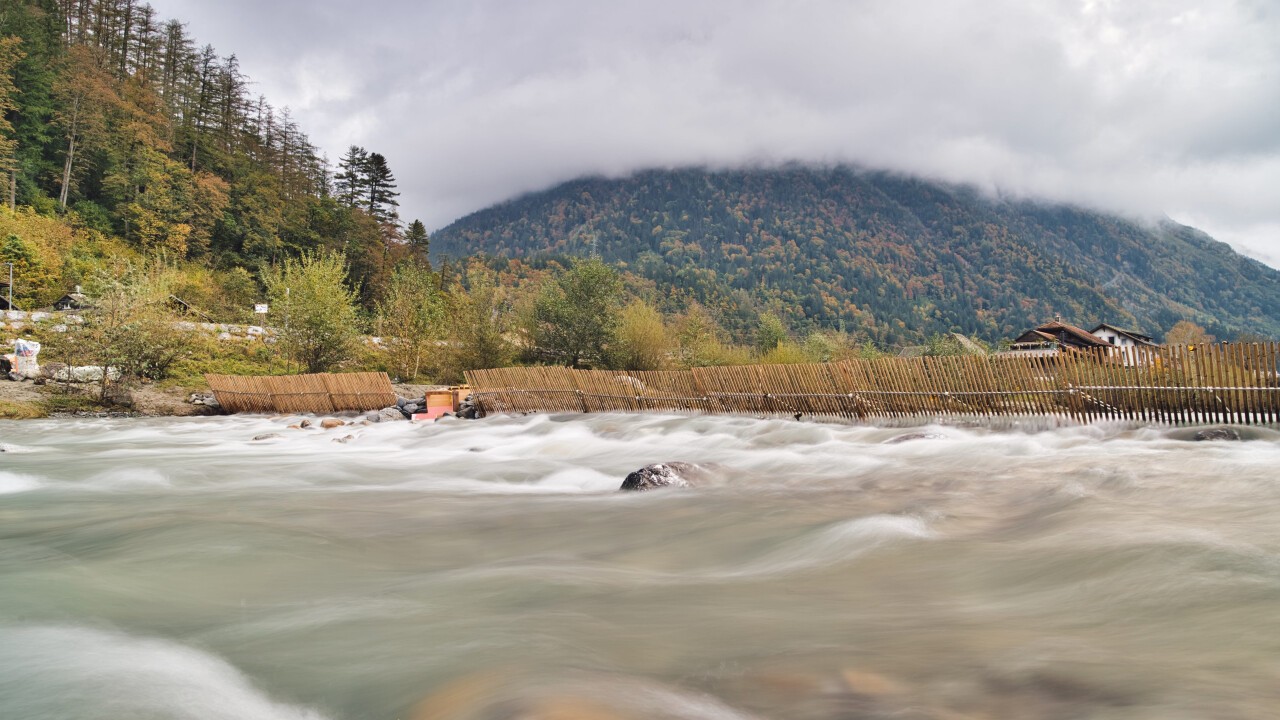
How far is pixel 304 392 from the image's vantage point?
856 inches

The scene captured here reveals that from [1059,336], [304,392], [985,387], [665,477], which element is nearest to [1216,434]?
[985,387]

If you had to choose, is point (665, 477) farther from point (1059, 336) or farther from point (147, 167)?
point (1059, 336)

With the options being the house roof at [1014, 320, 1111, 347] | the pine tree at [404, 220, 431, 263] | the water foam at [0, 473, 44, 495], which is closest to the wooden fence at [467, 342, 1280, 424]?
the water foam at [0, 473, 44, 495]

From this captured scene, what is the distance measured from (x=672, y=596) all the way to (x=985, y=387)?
1035 centimetres

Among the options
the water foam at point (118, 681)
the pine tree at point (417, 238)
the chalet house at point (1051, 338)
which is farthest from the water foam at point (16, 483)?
the chalet house at point (1051, 338)

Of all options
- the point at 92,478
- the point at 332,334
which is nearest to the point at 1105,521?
the point at 92,478

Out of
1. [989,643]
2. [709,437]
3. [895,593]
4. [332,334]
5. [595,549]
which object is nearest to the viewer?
[989,643]

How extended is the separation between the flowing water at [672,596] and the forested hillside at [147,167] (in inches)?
1668

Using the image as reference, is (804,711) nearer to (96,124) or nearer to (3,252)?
(3,252)

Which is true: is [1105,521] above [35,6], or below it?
below

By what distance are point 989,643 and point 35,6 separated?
9307cm

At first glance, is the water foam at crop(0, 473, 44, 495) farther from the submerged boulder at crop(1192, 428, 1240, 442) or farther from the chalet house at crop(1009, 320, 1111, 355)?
the chalet house at crop(1009, 320, 1111, 355)

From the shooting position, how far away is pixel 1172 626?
2.94 meters

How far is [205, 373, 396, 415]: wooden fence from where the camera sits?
21375mm
